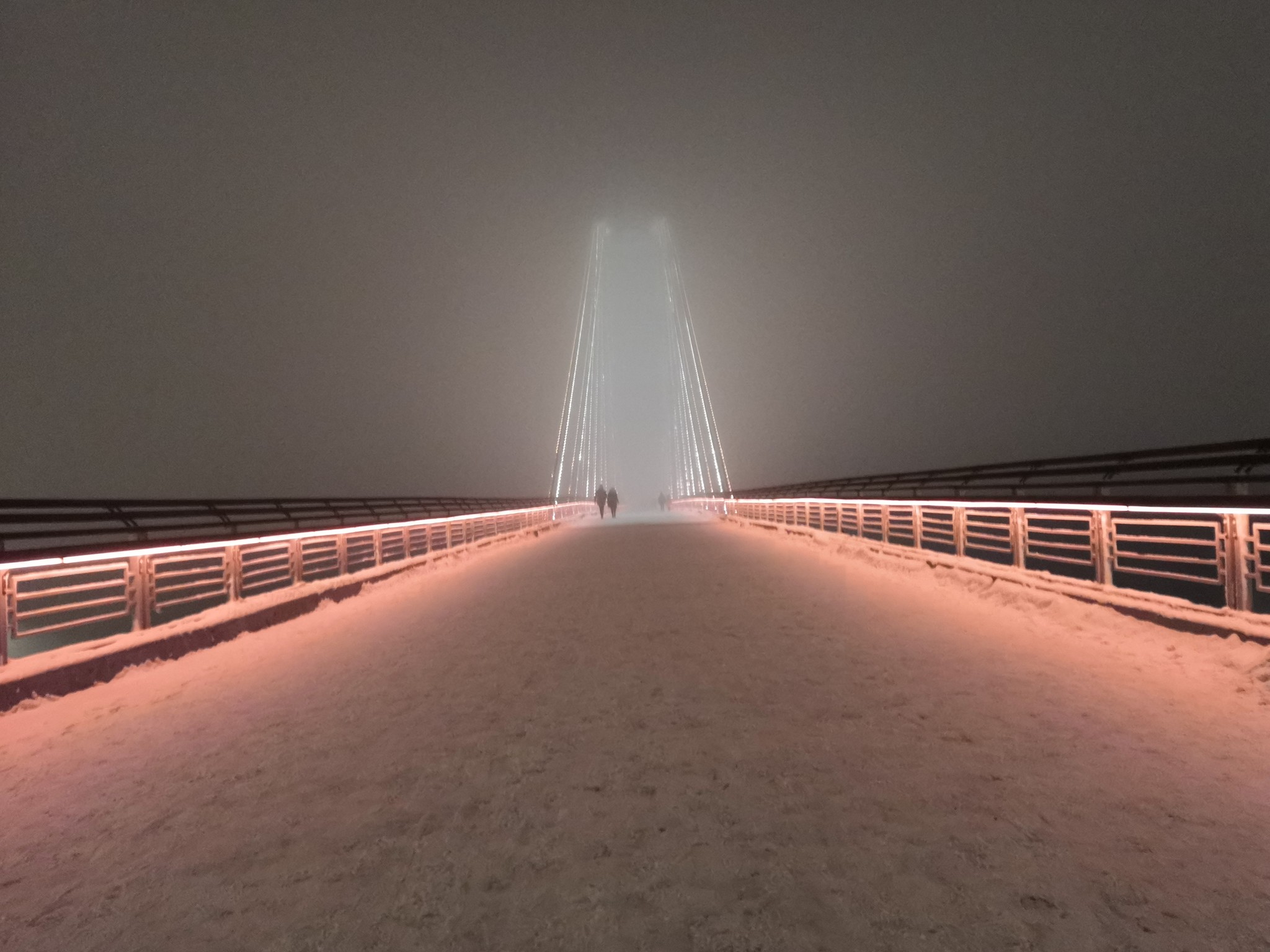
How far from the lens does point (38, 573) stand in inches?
222

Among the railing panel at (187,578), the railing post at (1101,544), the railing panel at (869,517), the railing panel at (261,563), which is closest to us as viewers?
the railing post at (1101,544)

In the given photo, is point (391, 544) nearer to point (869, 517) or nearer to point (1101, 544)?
point (869, 517)

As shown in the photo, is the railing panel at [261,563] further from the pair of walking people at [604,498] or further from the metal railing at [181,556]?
the pair of walking people at [604,498]

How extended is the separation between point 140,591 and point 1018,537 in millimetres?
9796

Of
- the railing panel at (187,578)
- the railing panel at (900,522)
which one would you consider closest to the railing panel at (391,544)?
the railing panel at (187,578)

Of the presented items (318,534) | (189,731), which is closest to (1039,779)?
(189,731)

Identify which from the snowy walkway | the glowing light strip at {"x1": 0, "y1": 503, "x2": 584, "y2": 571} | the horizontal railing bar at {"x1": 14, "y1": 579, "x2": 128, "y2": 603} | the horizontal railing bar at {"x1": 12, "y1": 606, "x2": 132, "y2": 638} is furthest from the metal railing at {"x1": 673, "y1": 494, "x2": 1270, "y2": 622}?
the glowing light strip at {"x1": 0, "y1": 503, "x2": 584, "y2": 571}

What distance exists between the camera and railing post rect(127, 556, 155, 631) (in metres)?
6.56

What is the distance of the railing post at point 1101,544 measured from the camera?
6711 mm

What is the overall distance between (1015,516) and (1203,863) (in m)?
6.85

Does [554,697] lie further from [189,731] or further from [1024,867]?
[1024,867]

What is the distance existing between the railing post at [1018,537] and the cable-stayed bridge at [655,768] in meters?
0.44

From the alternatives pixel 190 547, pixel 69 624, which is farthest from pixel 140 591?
pixel 69 624

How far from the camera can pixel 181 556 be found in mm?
7598
